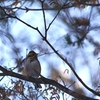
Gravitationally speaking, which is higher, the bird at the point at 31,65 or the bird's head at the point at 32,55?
the bird's head at the point at 32,55

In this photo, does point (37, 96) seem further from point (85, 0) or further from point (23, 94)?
point (85, 0)

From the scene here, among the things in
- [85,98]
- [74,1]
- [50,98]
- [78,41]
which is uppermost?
[74,1]

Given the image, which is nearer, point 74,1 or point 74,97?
point 74,97

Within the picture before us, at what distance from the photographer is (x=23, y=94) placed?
9.82ft

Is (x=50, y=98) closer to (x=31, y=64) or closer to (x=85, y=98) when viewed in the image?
(x=85, y=98)

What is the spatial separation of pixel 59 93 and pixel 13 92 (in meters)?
0.45

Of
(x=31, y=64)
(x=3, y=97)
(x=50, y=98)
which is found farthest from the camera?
(x=31, y=64)

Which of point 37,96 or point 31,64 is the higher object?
point 31,64

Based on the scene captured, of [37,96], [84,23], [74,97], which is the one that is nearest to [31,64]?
[37,96]

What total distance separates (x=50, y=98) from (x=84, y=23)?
811 millimetres

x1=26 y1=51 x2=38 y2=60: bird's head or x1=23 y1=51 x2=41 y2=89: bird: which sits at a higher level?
x1=26 y1=51 x2=38 y2=60: bird's head

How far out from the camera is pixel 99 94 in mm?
2531

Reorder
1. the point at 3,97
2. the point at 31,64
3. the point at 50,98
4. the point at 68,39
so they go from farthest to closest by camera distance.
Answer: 1. the point at 31,64
2. the point at 68,39
3. the point at 50,98
4. the point at 3,97

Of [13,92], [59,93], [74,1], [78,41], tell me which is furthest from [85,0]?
[13,92]
